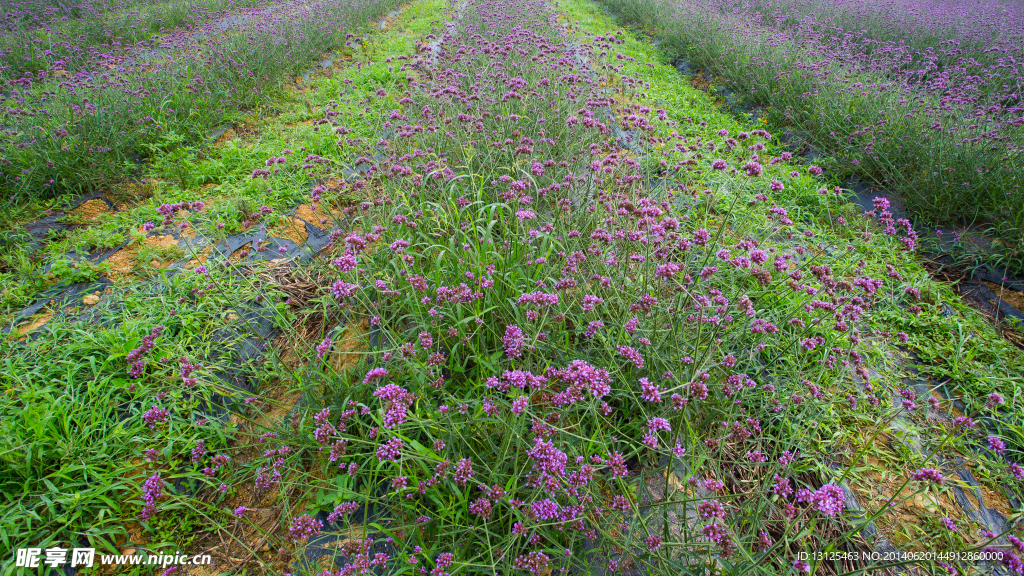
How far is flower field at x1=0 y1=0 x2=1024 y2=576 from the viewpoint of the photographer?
1761mm

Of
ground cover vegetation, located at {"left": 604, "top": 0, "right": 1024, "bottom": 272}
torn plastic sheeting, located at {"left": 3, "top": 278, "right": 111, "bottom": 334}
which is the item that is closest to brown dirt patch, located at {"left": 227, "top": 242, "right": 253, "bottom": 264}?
torn plastic sheeting, located at {"left": 3, "top": 278, "right": 111, "bottom": 334}

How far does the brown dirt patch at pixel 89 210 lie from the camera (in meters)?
4.12

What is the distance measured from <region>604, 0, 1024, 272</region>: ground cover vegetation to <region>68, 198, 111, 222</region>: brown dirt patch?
8.97m

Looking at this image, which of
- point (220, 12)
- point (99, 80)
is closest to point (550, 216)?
point (99, 80)

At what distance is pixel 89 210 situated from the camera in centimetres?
427

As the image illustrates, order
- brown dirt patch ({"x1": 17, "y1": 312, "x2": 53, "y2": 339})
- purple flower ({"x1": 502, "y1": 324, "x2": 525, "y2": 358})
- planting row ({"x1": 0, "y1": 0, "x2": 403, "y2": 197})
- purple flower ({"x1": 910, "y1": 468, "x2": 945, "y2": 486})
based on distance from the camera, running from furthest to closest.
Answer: planting row ({"x1": 0, "y1": 0, "x2": 403, "y2": 197}), brown dirt patch ({"x1": 17, "y1": 312, "x2": 53, "y2": 339}), purple flower ({"x1": 502, "y1": 324, "x2": 525, "y2": 358}), purple flower ({"x1": 910, "y1": 468, "x2": 945, "y2": 486})

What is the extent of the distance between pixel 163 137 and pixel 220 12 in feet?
31.5

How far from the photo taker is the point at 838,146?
5.57 m

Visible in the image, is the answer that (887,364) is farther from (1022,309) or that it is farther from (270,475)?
(270,475)

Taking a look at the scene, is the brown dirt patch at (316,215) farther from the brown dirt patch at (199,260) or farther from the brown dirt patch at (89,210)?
the brown dirt patch at (89,210)

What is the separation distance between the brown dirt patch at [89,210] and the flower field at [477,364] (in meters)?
0.04

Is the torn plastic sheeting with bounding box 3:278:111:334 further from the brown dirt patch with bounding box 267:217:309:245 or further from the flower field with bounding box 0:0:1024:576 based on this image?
the brown dirt patch with bounding box 267:217:309:245

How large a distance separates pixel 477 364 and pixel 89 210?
16.3 ft

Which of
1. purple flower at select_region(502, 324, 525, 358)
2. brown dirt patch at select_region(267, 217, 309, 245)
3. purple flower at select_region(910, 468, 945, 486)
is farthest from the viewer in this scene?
brown dirt patch at select_region(267, 217, 309, 245)
